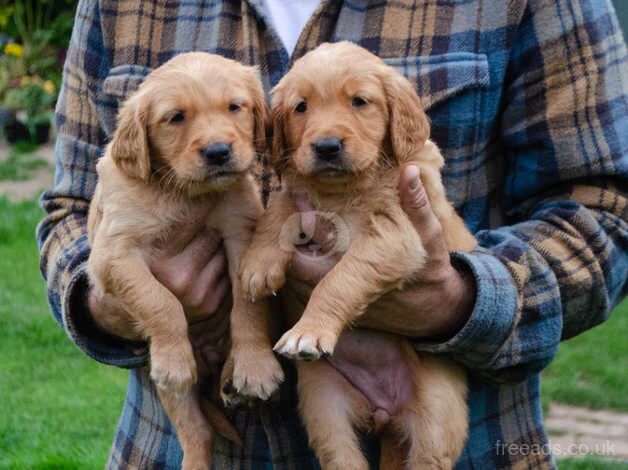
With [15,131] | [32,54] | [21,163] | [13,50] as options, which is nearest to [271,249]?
[21,163]

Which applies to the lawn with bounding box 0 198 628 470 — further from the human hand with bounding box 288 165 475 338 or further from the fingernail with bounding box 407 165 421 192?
the fingernail with bounding box 407 165 421 192

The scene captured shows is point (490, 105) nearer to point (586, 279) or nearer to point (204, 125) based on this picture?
point (586, 279)

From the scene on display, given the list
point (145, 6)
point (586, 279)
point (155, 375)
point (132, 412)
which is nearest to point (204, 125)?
point (145, 6)

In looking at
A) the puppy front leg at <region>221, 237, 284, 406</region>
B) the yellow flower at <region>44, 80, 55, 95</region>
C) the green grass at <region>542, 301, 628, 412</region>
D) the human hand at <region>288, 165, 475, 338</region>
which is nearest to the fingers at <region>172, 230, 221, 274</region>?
the puppy front leg at <region>221, 237, 284, 406</region>

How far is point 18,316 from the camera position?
8.05 metres

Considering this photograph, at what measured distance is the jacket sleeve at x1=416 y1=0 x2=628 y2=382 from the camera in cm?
315

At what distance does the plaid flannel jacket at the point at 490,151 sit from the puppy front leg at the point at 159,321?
0.47 ft

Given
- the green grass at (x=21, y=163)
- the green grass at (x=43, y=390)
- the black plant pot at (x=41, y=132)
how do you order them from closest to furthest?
the green grass at (x=43, y=390) < the green grass at (x=21, y=163) < the black plant pot at (x=41, y=132)

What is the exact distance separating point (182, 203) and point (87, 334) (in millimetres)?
541

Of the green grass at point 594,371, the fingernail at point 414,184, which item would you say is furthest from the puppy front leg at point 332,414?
the green grass at point 594,371

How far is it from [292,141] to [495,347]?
3.08ft

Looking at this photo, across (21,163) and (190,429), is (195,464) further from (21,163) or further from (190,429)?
(21,163)

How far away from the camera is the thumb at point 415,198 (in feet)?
9.88

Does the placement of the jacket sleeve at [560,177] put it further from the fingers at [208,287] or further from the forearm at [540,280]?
the fingers at [208,287]
